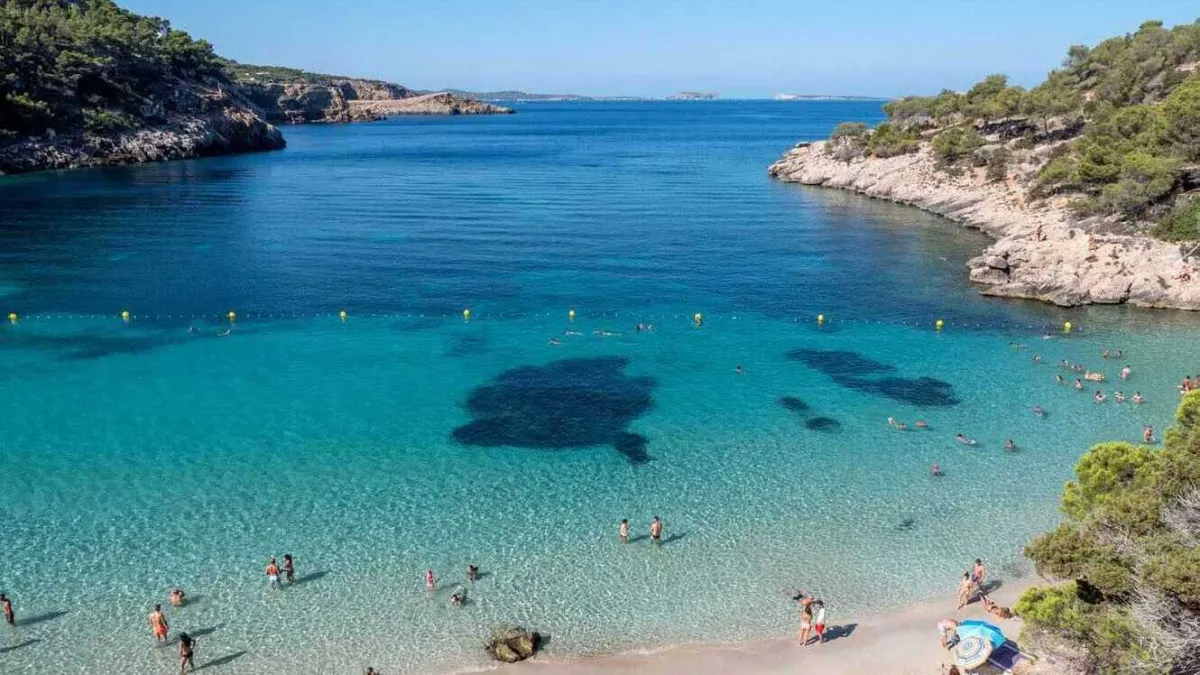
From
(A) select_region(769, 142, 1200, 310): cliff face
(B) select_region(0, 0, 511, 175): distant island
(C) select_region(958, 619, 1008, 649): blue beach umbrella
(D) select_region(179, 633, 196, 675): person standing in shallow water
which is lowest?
(D) select_region(179, 633, 196, 675): person standing in shallow water

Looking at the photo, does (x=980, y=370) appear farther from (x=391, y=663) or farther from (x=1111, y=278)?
(x=391, y=663)

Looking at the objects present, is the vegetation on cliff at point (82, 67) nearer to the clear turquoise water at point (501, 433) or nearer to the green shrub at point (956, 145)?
the clear turquoise water at point (501, 433)

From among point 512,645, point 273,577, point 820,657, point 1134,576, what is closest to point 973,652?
point 820,657

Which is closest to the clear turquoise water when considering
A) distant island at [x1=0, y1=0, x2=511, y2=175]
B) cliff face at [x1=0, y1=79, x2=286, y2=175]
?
cliff face at [x1=0, y1=79, x2=286, y2=175]

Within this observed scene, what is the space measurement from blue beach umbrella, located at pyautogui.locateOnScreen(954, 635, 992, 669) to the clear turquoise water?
3715 millimetres

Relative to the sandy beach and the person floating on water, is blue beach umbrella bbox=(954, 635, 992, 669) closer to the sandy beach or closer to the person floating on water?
the sandy beach

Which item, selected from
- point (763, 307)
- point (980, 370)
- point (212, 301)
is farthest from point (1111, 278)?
point (212, 301)

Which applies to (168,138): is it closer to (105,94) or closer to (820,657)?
(105,94)

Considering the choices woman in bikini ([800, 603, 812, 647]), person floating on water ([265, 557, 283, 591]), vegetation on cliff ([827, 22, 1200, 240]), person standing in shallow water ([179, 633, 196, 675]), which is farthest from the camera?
vegetation on cliff ([827, 22, 1200, 240])

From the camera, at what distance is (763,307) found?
5109 cm

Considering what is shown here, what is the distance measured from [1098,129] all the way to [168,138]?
126576mm

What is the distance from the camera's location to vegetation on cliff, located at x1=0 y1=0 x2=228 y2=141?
10800cm

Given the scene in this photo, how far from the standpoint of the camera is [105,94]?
121 m

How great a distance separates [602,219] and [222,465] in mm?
52897
